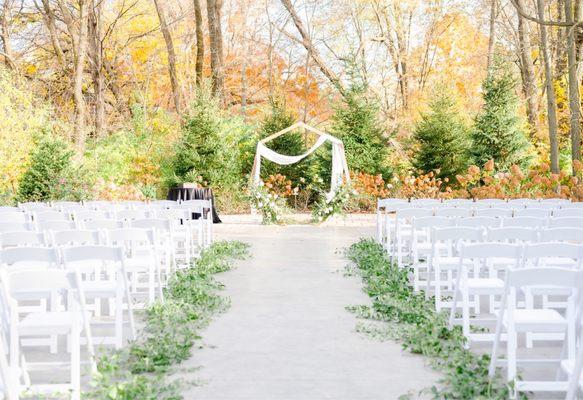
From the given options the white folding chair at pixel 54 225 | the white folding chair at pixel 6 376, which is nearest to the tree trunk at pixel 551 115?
Answer: the white folding chair at pixel 54 225

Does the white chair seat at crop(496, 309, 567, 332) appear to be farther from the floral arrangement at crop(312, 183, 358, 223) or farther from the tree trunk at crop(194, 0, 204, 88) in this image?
the tree trunk at crop(194, 0, 204, 88)

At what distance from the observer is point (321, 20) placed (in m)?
31.5

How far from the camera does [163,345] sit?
5.27 metres

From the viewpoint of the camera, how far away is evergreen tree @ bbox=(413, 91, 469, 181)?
22125 mm

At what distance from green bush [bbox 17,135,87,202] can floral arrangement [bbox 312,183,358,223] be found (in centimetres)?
524

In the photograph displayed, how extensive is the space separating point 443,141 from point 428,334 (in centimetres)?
1720

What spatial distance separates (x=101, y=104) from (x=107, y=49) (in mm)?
3841

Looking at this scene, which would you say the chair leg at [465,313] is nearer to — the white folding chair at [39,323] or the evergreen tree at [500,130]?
the white folding chair at [39,323]

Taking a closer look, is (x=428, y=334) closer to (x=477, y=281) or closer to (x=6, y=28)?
(x=477, y=281)

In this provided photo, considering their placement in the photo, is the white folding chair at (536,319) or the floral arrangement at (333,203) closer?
the white folding chair at (536,319)

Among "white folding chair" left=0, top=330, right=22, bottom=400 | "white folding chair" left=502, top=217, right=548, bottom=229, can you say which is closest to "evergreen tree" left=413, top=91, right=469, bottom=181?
"white folding chair" left=502, top=217, right=548, bottom=229

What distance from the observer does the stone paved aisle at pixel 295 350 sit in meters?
4.43

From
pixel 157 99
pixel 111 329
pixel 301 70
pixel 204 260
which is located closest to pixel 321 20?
pixel 301 70

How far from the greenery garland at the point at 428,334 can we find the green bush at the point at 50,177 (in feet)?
31.7
